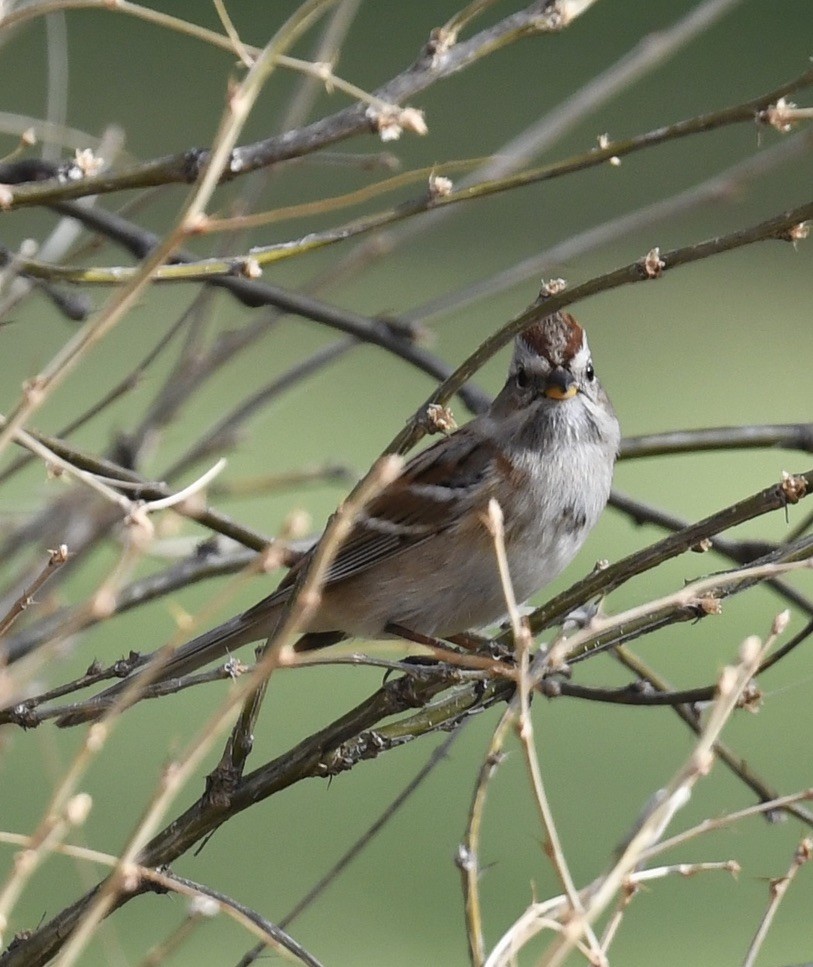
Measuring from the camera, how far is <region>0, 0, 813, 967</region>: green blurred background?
4.52 metres

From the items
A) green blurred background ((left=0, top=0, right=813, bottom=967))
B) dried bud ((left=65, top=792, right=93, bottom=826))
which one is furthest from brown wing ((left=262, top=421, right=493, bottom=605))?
dried bud ((left=65, top=792, right=93, bottom=826))

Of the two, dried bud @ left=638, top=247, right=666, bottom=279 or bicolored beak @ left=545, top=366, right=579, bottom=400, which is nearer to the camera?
dried bud @ left=638, top=247, right=666, bottom=279

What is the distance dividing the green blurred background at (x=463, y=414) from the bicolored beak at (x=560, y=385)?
10.6 inches

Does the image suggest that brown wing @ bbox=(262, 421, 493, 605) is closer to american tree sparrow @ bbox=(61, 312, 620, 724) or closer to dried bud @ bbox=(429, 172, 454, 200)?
american tree sparrow @ bbox=(61, 312, 620, 724)

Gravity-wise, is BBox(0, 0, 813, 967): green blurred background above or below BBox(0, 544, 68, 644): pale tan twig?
above

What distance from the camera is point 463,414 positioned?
427 centimetres

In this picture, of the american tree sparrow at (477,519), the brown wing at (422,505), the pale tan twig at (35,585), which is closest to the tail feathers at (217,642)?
the american tree sparrow at (477,519)

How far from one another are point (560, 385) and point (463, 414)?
73.0 inches

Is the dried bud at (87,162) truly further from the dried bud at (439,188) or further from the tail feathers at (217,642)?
the tail feathers at (217,642)

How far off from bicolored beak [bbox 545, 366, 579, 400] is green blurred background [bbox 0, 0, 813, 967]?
27 cm

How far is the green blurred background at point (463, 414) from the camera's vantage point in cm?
452

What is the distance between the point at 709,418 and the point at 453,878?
341cm

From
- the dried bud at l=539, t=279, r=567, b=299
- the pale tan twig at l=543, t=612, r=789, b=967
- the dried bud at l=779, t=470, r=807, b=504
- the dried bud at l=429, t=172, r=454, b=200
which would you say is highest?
the dried bud at l=539, t=279, r=567, b=299

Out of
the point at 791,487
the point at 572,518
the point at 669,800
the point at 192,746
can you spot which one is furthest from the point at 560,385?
the point at 192,746
